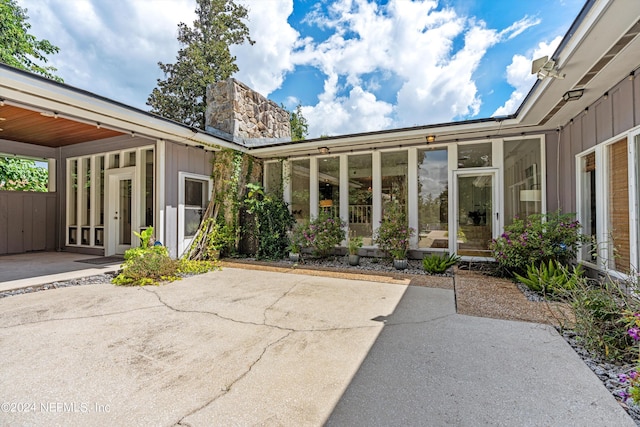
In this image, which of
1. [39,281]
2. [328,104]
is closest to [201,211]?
[39,281]

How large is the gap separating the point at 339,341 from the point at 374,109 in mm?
17140

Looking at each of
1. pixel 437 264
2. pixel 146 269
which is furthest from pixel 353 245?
pixel 146 269

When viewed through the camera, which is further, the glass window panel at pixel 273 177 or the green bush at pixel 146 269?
the glass window panel at pixel 273 177

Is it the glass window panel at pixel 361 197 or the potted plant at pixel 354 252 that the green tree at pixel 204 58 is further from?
the potted plant at pixel 354 252

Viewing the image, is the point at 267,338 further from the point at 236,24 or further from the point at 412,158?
the point at 236,24

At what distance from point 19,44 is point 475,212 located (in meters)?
17.9

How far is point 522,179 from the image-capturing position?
586 cm

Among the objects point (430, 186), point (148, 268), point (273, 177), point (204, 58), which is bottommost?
point (148, 268)

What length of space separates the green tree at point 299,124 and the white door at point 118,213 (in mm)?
15956

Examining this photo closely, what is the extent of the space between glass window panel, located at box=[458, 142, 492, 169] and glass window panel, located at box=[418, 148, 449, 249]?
32 centimetres

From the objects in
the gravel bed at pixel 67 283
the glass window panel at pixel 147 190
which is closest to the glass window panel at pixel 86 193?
the glass window panel at pixel 147 190

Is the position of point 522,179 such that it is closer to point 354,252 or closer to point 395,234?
point 395,234

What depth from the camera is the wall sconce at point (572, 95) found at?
3.90 m

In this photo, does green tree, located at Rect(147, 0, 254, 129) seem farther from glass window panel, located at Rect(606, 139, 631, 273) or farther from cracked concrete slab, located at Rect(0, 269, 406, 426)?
glass window panel, located at Rect(606, 139, 631, 273)
